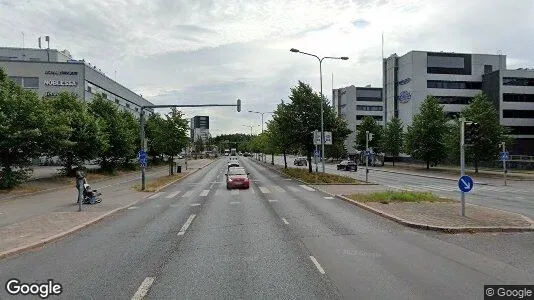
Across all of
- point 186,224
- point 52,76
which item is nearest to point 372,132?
point 52,76

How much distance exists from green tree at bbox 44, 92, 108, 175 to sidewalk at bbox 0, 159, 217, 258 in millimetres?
12949

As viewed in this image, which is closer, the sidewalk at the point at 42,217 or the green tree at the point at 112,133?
the sidewalk at the point at 42,217

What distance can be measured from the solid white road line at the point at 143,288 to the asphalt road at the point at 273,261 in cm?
3

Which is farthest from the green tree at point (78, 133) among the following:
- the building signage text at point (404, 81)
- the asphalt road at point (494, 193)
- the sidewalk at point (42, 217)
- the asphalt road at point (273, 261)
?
the building signage text at point (404, 81)

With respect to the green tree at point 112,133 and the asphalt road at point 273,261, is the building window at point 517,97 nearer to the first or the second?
the green tree at point 112,133

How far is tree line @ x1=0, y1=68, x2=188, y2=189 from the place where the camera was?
89.9 feet

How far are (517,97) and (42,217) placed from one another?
8369cm

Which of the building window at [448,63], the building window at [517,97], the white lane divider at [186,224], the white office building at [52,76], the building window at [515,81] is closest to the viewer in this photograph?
the white lane divider at [186,224]

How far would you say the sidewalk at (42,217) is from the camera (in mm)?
12016

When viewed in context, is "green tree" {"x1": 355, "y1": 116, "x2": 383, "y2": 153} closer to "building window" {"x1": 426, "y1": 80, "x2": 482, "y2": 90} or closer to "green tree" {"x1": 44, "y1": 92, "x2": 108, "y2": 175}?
"building window" {"x1": 426, "y1": 80, "x2": 482, "y2": 90}

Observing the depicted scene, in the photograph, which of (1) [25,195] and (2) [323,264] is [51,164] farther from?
(2) [323,264]

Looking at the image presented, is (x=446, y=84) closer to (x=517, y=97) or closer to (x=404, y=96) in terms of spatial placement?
(x=404, y=96)

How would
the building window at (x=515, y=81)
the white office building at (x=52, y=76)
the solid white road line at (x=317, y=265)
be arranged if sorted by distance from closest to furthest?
the solid white road line at (x=317, y=265)
the white office building at (x=52, y=76)
the building window at (x=515, y=81)

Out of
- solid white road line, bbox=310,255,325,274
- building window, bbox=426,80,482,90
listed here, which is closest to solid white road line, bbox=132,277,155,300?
solid white road line, bbox=310,255,325,274
